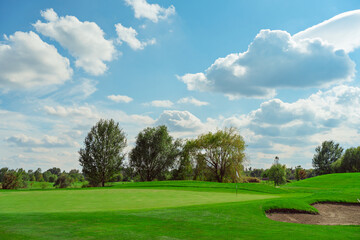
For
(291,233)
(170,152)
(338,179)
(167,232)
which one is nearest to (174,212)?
(167,232)

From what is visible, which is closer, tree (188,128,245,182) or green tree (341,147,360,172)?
tree (188,128,245,182)

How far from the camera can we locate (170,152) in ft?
200

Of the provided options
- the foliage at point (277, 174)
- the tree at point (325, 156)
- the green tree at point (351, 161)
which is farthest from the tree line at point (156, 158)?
the tree at point (325, 156)

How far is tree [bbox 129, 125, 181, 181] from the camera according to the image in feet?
197

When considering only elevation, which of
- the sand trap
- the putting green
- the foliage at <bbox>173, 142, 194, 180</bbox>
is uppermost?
the foliage at <bbox>173, 142, 194, 180</bbox>

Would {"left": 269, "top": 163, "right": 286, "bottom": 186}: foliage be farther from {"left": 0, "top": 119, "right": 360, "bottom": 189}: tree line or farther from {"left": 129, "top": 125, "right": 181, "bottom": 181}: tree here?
{"left": 129, "top": 125, "right": 181, "bottom": 181}: tree

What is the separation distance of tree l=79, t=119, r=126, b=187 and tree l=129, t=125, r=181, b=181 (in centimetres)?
755

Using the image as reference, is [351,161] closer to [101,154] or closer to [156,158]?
[156,158]

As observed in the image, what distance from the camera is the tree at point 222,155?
5003cm

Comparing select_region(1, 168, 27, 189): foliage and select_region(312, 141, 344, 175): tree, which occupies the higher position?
select_region(312, 141, 344, 175): tree

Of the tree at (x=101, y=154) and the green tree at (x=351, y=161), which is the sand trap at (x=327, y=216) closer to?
the tree at (x=101, y=154)

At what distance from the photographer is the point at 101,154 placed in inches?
2036

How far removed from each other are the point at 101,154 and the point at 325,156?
3251 inches

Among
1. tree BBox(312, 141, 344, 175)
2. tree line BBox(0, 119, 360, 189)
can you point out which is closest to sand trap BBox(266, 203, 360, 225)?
tree line BBox(0, 119, 360, 189)
